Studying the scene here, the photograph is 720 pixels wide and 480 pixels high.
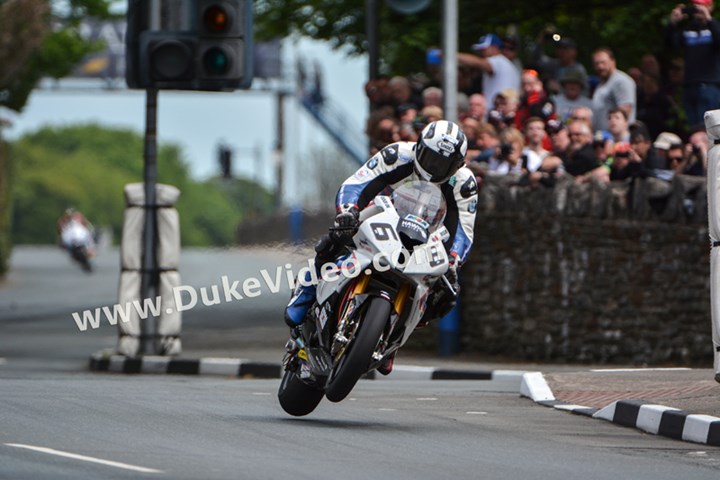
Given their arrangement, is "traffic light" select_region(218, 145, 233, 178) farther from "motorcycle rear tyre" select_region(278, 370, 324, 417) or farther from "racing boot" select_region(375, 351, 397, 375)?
"racing boot" select_region(375, 351, 397, 375)

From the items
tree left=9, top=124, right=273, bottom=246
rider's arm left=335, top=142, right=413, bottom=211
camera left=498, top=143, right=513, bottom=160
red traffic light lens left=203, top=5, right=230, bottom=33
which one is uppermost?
red traffic light lens left=203, top=5, right=230, bottom=33

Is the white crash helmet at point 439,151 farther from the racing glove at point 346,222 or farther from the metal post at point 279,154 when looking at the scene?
the metal post at point 279,154

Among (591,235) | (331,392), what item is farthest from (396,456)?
(591,235)

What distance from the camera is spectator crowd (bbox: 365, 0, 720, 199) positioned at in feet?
58.9

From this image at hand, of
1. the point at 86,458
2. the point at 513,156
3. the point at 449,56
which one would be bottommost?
the point at 86,458

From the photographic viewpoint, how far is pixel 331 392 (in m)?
10.6

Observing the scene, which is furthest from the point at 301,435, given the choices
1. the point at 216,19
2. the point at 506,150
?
the point at 506,150

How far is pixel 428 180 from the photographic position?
36.2 feet

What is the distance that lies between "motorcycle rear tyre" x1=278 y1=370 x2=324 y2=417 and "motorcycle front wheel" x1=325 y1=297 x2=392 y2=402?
0.82m

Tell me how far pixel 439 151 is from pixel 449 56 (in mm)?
8251

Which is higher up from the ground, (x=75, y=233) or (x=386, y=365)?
(x=386, y=365)

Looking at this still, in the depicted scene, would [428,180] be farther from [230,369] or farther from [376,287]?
[230,369]

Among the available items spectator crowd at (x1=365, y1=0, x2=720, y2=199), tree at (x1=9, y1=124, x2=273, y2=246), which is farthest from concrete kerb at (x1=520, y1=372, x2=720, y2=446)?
tree at (x1=9, y1=124, x2=273, y2=246)

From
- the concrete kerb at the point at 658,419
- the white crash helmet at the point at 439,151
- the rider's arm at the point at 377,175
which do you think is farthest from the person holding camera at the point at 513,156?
the white crash helmet at the point at 439,151
